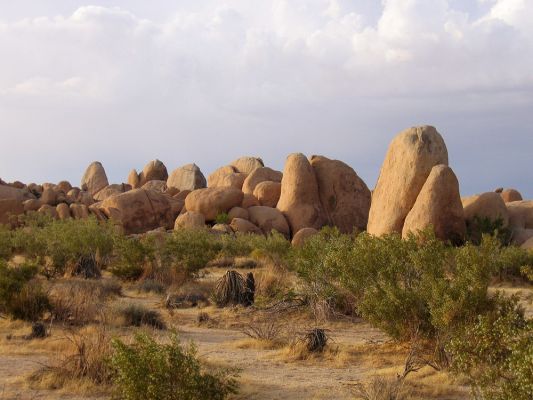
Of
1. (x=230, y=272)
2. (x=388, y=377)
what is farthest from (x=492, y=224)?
(x=388, y=377)

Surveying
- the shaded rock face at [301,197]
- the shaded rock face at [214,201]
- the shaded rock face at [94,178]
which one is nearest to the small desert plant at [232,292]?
the shaded rock face at [301,197]

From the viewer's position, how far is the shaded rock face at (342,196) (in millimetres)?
35188

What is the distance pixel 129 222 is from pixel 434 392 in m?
31.0

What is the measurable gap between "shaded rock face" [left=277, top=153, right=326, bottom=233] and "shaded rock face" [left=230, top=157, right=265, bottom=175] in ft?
36.0

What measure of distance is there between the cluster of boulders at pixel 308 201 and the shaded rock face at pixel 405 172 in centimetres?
4

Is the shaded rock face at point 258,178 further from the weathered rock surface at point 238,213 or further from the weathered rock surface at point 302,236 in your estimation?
the weathered rock surface at point 302,236

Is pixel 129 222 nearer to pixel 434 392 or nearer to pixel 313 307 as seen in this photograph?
pixel 313 307

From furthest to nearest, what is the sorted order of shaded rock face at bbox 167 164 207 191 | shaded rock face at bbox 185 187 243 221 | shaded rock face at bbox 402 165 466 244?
shaded rock face at bbox 167 164 207 191, shaded rock face at bbox 185 187 243 221, shaded rock face at bbox 402 165 466 244

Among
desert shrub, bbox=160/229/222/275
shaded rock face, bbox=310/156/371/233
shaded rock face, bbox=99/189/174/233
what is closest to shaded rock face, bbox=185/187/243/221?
shaded rock face, bbox=99/189/174/233

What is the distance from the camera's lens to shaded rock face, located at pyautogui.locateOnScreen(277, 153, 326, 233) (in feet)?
113

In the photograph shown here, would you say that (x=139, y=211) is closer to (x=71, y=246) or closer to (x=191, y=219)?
(x=191, y=219)

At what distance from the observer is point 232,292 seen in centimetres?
1488

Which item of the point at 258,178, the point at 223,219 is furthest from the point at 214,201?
the point at 258,178

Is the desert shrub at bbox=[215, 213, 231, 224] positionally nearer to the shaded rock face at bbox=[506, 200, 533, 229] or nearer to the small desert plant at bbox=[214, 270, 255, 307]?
the shaded rock face at bbox=[506, 200, 533, 229]
